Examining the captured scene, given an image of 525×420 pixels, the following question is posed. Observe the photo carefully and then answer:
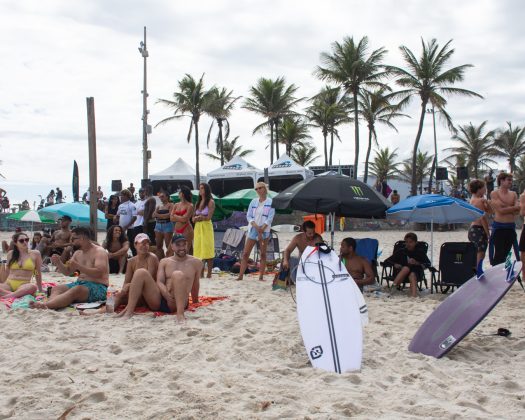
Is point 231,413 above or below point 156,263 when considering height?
below

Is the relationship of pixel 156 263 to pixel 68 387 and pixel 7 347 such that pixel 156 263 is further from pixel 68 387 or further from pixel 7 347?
pixel 68 387

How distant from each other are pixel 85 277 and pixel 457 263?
14.8 ft

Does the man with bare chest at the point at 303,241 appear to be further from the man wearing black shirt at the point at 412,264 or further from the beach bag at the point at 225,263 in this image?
the beach bag at the point at 225,263

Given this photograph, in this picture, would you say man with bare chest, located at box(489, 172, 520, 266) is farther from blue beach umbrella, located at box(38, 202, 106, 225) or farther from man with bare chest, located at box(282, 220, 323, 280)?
blue beach umbrella, located at box(38, 202, 106, 225)

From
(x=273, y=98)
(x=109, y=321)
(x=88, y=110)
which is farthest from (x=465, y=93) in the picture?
(x=109, y=321)

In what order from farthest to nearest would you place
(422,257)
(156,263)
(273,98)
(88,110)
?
1. (273,98)
2. (88,110)
3. (422,257)
4. (156,263)

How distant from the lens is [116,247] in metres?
9.21

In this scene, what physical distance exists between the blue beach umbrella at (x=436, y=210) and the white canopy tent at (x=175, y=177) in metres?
18.9

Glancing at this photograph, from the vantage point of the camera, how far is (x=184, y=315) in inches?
226

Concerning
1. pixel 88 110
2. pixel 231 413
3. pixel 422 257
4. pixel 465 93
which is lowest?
pixel 231 413

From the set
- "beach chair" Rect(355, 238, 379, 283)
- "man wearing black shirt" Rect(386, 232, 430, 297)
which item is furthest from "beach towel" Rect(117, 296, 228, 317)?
"man wearing black shirt" Rect(386, 232, 430, 297)

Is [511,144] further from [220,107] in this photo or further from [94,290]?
[94,290]

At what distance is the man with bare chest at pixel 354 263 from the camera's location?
7.39 meters

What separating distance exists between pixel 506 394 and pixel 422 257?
4.19m
